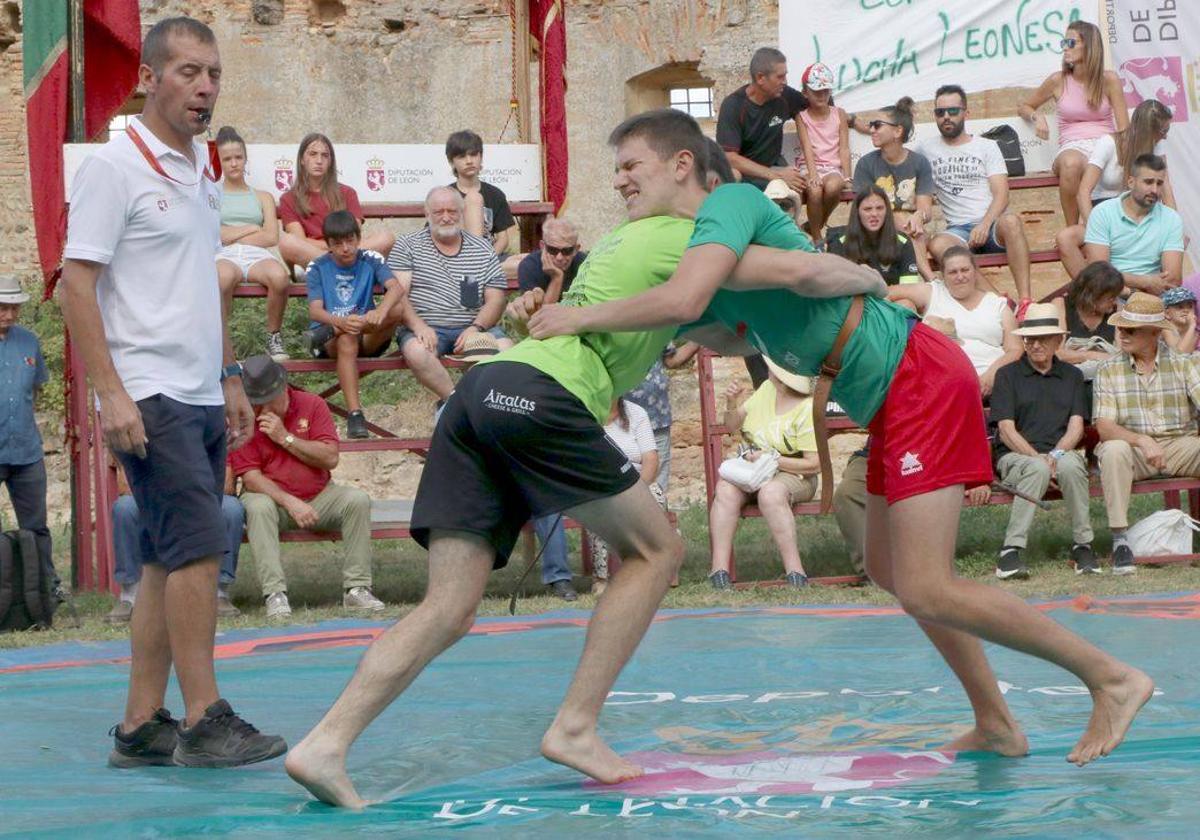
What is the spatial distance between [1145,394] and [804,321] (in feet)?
19.6

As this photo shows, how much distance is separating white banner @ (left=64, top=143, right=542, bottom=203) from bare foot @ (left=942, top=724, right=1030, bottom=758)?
7.72m

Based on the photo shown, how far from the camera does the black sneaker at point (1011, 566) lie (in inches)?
373

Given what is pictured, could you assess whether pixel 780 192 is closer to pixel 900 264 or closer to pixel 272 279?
pixel 900 264

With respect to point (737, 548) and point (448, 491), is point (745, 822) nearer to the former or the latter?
point (448, 491)

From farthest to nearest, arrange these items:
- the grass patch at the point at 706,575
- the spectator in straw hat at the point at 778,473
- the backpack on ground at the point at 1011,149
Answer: the backpack on ground at the point at 1011,149 < the spectator in straw hat at the point at 778,473 < the grass patch at the point at 706,575

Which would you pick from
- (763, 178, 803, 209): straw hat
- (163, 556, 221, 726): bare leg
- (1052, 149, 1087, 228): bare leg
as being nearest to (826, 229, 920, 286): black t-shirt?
(763, 178, 803, 209): straw hat

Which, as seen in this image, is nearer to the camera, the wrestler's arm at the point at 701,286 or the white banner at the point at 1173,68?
the wrestler's arm at the point at 701,286

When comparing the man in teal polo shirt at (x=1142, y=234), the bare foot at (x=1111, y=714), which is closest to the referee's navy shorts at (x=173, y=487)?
the bare foot at (x=1111, y=714)

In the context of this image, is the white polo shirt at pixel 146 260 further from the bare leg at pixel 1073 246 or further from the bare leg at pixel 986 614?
the bare leg at pixel 1073 246

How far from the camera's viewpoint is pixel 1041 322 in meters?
9.84

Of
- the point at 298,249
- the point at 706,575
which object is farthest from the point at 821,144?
the point at 298,249

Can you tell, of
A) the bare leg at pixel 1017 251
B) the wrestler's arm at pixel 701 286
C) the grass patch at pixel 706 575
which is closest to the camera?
the wrestler's arm at pixel 701 286

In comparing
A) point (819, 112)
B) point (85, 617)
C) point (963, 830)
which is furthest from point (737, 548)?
point (963, 830)

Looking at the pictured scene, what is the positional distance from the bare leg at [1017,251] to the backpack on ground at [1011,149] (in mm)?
809
